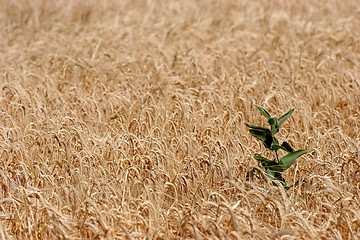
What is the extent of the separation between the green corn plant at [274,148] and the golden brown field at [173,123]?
0.41ft

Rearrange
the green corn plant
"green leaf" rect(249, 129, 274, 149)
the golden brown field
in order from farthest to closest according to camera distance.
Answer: "green leaf" rect(249, 129, 274, 149), the green corn plant, the golden brown field

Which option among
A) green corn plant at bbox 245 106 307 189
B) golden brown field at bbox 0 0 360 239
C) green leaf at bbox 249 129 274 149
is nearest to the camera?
golden brown field at bbox 0 0 360 239

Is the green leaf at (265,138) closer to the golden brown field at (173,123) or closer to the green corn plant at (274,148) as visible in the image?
the green corn plant at (274,148)

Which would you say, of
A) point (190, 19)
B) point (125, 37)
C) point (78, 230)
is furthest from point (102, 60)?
point (78, 230)

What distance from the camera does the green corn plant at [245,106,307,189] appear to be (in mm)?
3314

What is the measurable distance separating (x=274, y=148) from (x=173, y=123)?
1104 mm

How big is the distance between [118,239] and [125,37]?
4948mm

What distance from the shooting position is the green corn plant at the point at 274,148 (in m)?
3.31

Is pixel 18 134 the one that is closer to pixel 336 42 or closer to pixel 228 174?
pixel 228 174

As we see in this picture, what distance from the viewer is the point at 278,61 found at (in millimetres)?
6352

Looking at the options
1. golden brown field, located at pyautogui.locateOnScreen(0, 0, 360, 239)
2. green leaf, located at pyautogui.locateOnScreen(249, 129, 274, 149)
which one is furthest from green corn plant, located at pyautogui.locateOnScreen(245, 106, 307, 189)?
golden brown field, located at pyautogui.locateOnScreen(0, 0, 360, 239)

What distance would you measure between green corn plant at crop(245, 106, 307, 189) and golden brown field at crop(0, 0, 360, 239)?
0.41 feet

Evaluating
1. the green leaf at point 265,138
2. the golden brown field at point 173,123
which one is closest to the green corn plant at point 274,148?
the green leaf at point 265,138

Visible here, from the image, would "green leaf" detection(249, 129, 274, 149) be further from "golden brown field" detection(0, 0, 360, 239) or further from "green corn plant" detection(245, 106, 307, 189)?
"golden brown field" detection(0, 0, 360, 239)
